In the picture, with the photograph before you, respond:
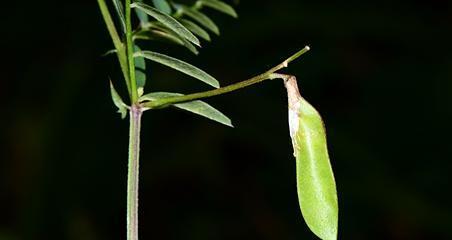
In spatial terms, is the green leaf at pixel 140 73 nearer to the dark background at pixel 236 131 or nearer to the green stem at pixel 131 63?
the green stem at pixel 131 63

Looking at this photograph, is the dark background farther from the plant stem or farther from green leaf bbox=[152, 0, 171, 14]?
the plant stem

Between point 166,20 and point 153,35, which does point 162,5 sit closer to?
point 153,35

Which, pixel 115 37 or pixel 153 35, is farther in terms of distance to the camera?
pixel 153 35

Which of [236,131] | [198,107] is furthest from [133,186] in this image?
[236,131]

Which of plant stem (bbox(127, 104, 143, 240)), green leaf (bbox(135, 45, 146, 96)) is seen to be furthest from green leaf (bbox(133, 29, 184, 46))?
plant stem (bbox(127, 104, 143, 240))

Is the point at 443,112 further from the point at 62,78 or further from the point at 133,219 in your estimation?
the point at 133,219

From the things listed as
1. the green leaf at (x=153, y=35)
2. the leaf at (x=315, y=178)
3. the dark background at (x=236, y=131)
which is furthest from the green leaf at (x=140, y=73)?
the dark background at (x=236, y=131)
